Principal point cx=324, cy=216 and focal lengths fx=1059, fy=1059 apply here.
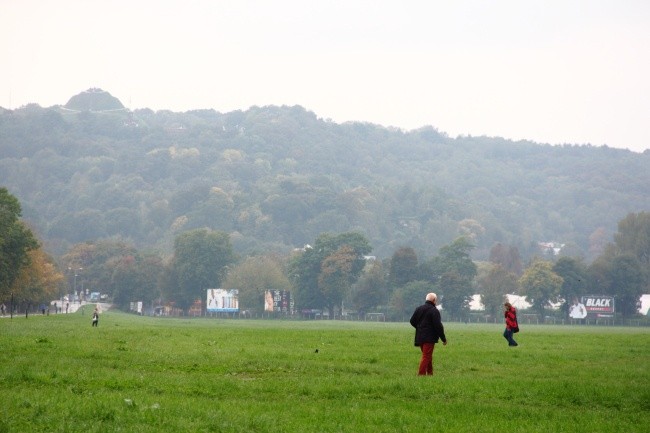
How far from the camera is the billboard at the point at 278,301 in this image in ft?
610

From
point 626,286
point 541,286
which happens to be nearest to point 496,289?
point 541,286

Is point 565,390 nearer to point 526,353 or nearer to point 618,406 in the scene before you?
point 618,406

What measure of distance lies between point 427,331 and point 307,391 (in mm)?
4870

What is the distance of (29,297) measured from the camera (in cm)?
12606

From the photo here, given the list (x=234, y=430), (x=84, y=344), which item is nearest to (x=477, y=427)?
(x=234, y=430)

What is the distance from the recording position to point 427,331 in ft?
89.3

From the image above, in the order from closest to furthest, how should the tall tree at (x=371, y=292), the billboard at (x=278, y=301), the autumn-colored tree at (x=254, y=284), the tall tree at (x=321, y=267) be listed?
the tall tree at (x=371, y=292) → the billboard at (x=278, y=301) → the tall tree at (x=321, y=267) → the autumn-colored tree at (x=254, y=284)

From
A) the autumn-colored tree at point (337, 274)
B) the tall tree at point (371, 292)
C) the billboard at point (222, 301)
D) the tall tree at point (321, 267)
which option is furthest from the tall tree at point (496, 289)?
the billboard at point (222, 301)

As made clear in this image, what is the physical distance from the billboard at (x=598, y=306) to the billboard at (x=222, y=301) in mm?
60036

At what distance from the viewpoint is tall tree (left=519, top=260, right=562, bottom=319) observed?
177125 millimetres

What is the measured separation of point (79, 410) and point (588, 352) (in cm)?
2564

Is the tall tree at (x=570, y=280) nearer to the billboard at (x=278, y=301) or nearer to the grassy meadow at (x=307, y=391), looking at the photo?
the billboard at (x=278, y=301)

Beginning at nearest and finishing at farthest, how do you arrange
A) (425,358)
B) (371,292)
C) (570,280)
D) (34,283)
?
(425,358), (34,283), (570,280), (371,292)

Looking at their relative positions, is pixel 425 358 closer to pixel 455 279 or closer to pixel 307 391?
pixel 307 391
